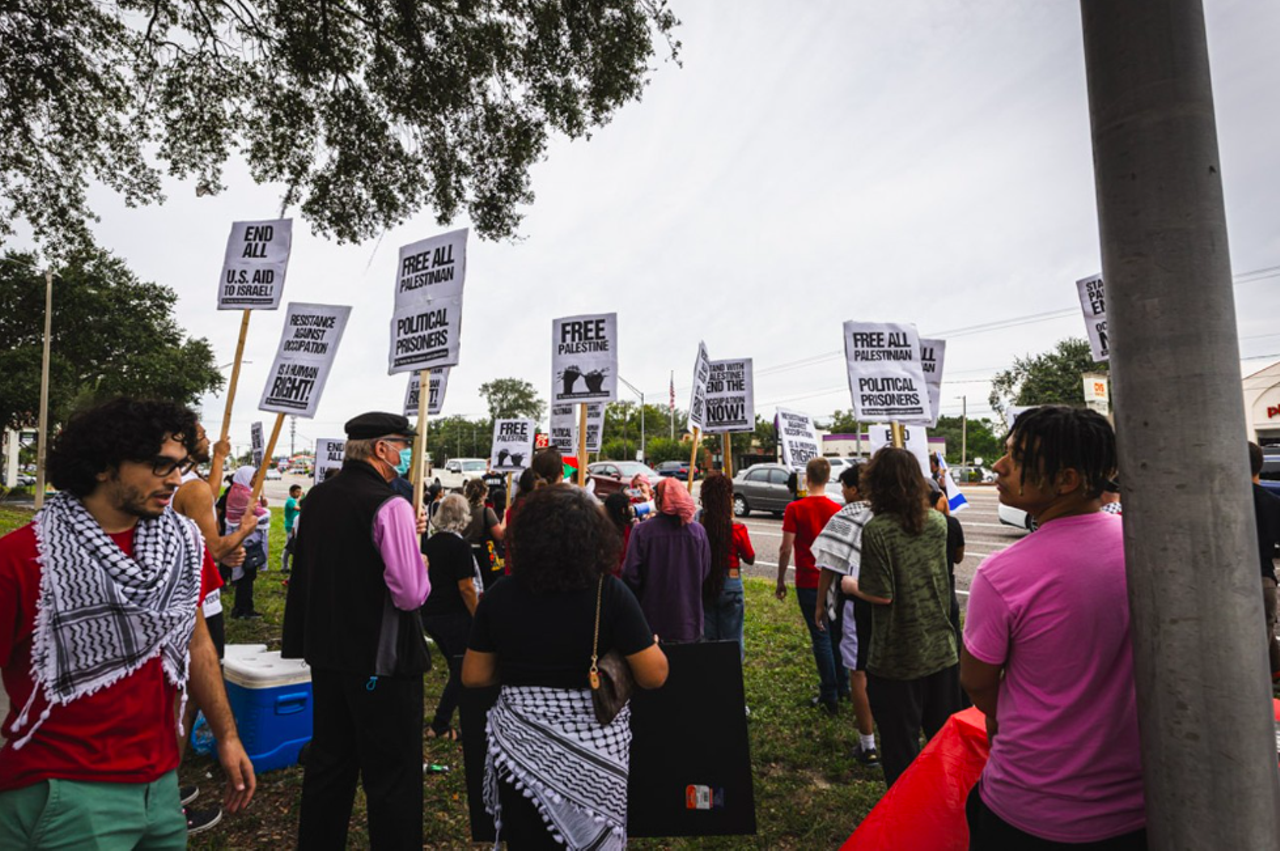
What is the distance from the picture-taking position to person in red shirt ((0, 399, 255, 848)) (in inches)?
68.8

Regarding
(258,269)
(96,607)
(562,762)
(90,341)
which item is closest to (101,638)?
(96,607)

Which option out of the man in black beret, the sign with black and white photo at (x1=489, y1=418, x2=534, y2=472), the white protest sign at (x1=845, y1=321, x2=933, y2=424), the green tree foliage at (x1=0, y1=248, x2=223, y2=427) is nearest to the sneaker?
the man in black beret

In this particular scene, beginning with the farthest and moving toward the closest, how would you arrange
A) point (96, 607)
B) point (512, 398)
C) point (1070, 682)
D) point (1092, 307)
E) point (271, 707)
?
point (512, 398)
point (1092, 307)
point (271, 707)
point (96, 607)
point (1070, 682)

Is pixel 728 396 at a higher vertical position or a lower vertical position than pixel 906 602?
higher

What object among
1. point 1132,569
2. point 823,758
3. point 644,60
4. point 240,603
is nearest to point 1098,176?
point 1132,569

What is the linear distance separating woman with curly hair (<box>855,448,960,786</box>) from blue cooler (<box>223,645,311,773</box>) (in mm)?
3434

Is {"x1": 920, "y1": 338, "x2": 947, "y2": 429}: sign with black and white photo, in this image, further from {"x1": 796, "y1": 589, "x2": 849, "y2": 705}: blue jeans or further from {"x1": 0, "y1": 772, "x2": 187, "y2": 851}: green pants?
{"x1": 0, "y1": 772, "x2": 187, "y2": 851}: green pants

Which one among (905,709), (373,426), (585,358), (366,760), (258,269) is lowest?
(366,760)

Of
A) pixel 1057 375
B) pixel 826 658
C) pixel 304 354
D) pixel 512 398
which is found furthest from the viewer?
pixel 512 398

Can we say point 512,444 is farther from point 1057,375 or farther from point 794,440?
point 1057,375

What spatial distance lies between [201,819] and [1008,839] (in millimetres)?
3926

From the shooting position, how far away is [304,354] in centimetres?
557

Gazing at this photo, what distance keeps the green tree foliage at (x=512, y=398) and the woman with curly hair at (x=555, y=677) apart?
101707 millimetres

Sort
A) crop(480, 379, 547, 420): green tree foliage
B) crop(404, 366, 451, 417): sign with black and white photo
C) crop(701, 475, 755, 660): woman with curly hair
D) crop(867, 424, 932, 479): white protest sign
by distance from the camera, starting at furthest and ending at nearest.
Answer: crop(480, 379, 547, 420): green tree foliage
crop(404, 366, 451, 417): sign with black and white photo
crop(867, 424, 932, 479): white protest sign
crop(701, 475, 755, 660): woman with curly hair
